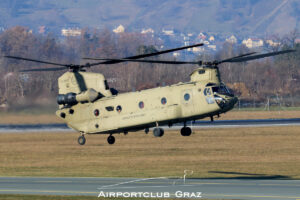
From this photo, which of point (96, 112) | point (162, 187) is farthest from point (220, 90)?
point (162, 187)

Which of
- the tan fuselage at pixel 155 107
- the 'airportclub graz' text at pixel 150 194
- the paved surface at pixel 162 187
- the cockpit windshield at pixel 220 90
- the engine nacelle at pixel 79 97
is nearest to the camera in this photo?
the cockpit windshield at pixel 220 90

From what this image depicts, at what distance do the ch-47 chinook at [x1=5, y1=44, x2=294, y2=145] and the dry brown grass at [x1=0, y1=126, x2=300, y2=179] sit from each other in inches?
681

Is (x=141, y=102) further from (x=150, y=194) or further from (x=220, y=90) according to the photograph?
(x=150, y=194)

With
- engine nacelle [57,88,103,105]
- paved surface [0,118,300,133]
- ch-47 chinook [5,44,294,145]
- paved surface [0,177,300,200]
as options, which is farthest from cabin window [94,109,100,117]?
paved surface [0,118,300,133]

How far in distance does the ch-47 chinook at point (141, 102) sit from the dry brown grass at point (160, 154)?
17293mm

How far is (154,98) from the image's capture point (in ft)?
177

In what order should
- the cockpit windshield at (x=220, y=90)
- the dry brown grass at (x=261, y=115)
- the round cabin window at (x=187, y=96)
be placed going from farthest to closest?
1. the dry brown grass at (x=261, y=115)
2. the round cabin window at (x=187, y=96)
3. the cockpit windshield at (x=220, y=90)

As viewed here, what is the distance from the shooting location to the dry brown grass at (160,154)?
251 ft

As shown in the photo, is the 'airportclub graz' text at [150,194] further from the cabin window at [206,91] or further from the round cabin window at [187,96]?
the cabin window at [206,91]

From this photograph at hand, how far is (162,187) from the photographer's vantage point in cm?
6406

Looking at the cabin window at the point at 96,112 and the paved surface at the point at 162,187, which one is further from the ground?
the cabin window at the point at 96,112

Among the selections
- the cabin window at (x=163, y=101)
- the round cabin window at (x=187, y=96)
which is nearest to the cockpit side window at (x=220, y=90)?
the round cabin window at (x=187, y=96)

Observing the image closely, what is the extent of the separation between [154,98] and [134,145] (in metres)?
42.3

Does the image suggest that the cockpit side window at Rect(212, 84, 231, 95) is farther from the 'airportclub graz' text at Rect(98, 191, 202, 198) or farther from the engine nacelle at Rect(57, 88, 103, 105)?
the engine nacelle at Rect(57, 88, 103, 105)
